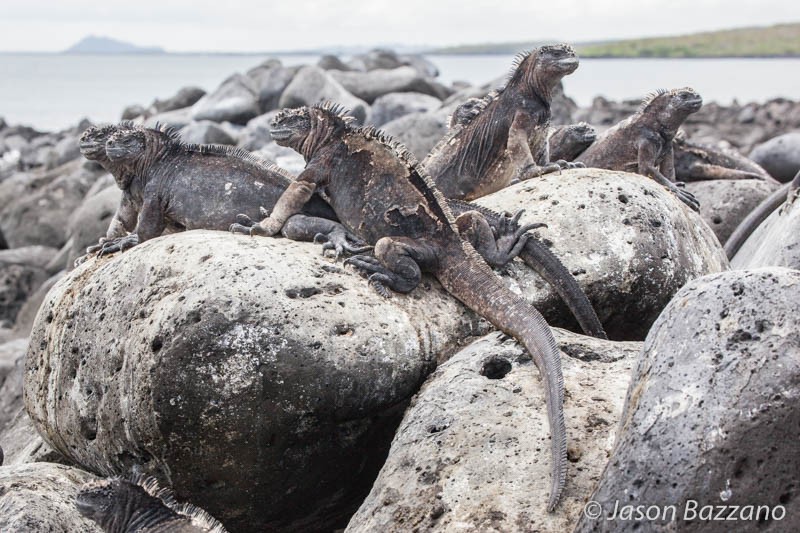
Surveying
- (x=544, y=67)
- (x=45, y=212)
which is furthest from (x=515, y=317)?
(x=45, y=212)

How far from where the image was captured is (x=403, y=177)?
4582mm

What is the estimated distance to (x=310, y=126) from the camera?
494 cm

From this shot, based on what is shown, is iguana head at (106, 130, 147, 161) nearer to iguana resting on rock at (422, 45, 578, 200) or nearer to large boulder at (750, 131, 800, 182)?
iguana resting on rock at (422, 45, 578, 200)

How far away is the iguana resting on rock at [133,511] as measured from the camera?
336cm

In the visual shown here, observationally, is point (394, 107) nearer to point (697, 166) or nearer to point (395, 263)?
point (697, 166)

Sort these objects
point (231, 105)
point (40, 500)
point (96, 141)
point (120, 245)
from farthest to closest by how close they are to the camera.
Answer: point (231, 105)
point (96, 141)
point (120, 245)
point (40, 500)

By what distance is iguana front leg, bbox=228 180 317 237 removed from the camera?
4586 millimetres

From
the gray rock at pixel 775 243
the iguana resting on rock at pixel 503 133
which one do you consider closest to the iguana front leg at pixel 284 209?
the iguana resting on rock at pixel 503 133

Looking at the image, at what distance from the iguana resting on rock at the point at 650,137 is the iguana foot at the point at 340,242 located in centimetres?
252

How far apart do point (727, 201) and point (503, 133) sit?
1.91 meters

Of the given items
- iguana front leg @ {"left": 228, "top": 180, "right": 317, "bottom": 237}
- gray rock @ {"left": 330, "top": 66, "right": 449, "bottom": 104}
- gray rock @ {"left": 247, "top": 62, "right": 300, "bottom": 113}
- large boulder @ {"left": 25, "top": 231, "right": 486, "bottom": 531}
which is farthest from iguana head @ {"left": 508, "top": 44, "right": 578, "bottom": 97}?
gray rock @ {"left": 330, "top": 66, "right": 449, "bottom": 104}

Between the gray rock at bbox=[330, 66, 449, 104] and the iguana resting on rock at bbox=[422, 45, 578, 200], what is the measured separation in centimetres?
1173

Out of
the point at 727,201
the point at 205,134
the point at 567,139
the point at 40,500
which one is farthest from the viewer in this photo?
the point at 205,134

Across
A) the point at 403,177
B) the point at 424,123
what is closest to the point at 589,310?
the point at 403,177
